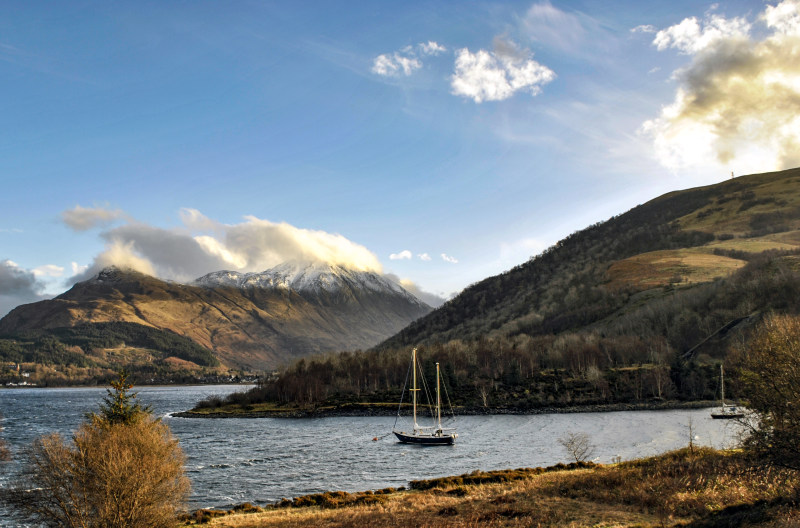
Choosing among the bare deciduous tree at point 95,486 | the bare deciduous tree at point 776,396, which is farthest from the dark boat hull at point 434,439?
the bare deciduous tree at point 776,396

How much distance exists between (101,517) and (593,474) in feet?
116

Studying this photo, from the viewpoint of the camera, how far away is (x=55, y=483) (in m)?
30.9

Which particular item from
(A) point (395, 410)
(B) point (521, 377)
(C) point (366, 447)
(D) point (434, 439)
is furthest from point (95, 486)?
(B) point (521, 377)

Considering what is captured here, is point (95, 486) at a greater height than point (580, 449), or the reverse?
point (95, 486)

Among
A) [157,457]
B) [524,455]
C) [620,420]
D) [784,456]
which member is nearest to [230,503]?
[157,457]

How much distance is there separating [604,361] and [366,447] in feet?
333

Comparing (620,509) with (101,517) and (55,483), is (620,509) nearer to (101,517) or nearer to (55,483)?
(101,517)

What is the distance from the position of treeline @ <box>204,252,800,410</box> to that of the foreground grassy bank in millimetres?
97876

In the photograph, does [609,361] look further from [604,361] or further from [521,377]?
[521,377]

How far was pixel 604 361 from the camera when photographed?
16350cm

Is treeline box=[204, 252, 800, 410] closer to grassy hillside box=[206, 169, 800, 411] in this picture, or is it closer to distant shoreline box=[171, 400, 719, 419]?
grassy hillside box=[206, 169, 800, 411]

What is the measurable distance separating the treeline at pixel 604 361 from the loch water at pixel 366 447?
2096cm

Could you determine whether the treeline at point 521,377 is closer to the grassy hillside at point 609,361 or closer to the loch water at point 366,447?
the grassy hillside at point 609,361

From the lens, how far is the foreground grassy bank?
2822cm
